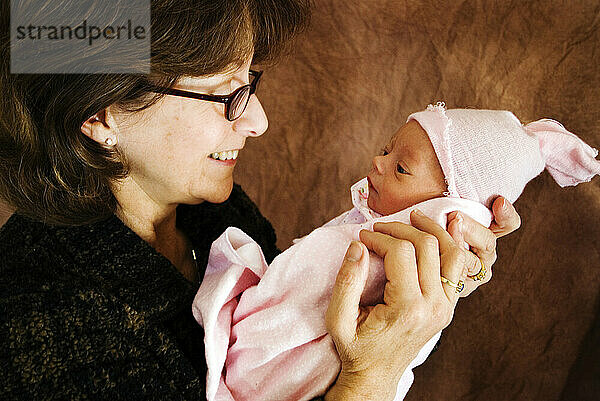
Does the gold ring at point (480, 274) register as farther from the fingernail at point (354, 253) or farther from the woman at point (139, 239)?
the fingernail at point (354, 253)

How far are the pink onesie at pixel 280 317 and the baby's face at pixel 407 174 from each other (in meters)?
0.07

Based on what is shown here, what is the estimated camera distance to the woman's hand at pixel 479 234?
1239mm

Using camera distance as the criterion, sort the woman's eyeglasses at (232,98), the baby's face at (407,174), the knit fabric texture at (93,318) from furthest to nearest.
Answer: the baby's face at (407,174) → the woman's eyeglasses at (232,98) → the knit fabric texture at (93,318)

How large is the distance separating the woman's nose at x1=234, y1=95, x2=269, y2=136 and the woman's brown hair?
13cm

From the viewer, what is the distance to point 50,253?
1.28m

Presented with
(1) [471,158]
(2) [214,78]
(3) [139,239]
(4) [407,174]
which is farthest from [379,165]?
(3) [139,239]

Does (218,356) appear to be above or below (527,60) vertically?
below

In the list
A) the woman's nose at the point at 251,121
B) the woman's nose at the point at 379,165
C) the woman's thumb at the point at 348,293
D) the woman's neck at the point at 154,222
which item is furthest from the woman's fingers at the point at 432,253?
the woman's neck at the point at 154,222

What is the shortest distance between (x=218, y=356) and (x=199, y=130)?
51 cm

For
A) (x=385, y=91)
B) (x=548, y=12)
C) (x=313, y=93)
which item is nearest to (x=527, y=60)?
(x=548, y=12)

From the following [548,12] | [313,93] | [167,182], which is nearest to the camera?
[167,182]

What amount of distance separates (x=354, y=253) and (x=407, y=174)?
0.33 m

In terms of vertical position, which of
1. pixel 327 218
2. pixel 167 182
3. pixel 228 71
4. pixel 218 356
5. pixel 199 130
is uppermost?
pixel 228 71

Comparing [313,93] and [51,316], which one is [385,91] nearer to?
[313,93]
